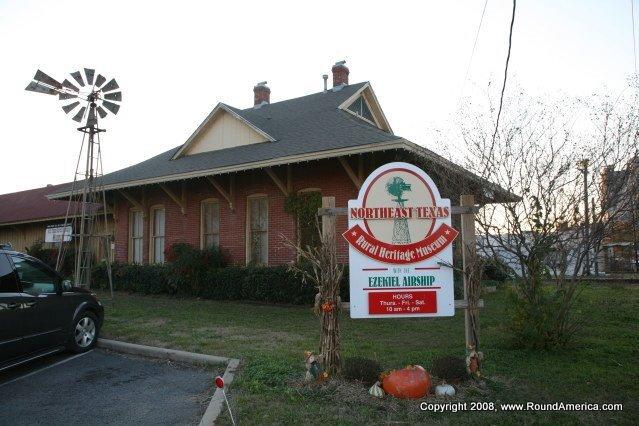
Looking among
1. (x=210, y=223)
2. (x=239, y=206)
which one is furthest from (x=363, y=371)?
(x=210, y=223)

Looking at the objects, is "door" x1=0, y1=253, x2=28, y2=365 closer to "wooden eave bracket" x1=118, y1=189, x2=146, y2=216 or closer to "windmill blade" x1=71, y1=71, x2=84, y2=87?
"windmill blade" x1=71, y1=71, x2=84, y2=87

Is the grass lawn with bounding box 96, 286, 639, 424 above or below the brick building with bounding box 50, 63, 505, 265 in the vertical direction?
below

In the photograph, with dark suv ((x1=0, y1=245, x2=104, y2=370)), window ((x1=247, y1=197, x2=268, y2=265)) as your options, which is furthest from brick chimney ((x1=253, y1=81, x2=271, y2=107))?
dark suv ((x1=0, y1=245, x2=104, y2=370))

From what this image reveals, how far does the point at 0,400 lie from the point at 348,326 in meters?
5.59

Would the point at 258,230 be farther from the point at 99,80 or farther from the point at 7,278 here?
the point at 7,278

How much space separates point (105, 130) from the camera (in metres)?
12.9

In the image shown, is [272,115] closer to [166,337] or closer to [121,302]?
[121,302]

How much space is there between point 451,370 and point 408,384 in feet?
1.98

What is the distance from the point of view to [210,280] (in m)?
14.6

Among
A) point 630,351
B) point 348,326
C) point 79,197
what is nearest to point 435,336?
point 348,326

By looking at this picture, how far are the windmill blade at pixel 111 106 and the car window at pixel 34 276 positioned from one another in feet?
22.0

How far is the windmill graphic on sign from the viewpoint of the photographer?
5.73 metres

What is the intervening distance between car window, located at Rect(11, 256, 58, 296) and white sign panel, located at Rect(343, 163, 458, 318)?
4.43 metres

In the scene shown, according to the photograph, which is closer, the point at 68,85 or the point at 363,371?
the point at 363,371
